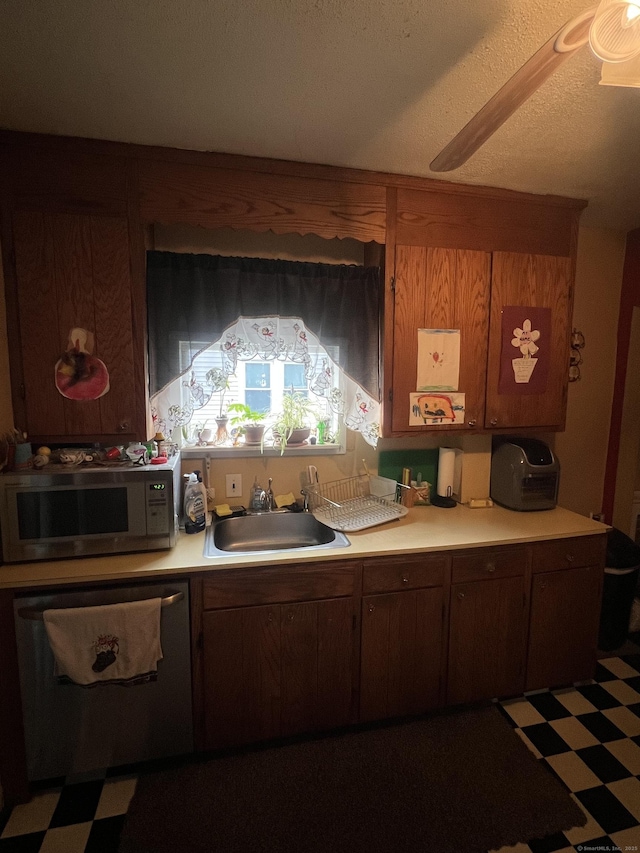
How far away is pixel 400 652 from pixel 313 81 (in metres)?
2.18

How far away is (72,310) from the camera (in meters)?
1.64

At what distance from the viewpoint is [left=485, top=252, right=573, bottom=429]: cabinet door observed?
80.2 inches

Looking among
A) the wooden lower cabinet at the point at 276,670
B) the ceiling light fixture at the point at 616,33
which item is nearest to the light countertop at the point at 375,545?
the wooden lower cabinet at the point at 276,670

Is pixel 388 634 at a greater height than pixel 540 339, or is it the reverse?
pixel 540 339

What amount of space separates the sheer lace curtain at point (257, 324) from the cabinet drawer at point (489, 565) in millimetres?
715

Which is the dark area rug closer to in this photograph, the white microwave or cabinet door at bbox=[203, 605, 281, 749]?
Result: cabinet door at bbox=[203, 605, 281, 749]

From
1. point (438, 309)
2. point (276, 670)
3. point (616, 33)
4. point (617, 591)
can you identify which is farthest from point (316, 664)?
point (616, 33)

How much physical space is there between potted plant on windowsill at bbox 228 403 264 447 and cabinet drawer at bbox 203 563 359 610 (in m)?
0.76

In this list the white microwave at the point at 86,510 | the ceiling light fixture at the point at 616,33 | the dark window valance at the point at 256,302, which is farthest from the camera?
the dark window valance at the point at 256,302

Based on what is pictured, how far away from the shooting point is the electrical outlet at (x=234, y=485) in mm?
2178

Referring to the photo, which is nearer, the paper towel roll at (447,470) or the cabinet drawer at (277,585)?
the cabinet drawer at (277,585)

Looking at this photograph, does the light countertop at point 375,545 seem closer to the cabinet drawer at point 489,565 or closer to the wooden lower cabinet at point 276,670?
the cabinet drawer at point 489,565

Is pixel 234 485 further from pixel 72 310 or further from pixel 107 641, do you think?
pixel 72 310

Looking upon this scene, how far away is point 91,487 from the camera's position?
5.12 feet
